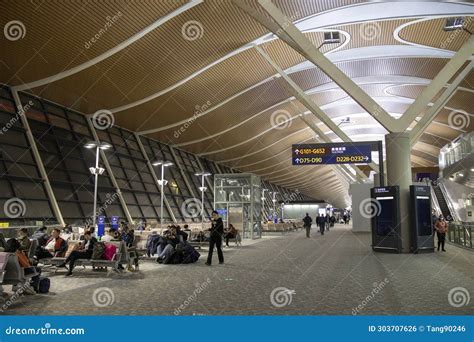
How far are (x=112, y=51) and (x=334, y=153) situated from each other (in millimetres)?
11088

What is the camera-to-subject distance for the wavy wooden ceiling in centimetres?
1669

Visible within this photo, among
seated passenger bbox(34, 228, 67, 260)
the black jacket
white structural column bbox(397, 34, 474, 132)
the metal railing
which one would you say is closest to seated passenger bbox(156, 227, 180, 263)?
the black jacket

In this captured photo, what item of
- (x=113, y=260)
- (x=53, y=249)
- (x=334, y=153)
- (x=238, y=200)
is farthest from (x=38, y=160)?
(x=334, y=153)

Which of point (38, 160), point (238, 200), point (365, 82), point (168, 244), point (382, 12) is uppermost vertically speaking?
point (382, 12)

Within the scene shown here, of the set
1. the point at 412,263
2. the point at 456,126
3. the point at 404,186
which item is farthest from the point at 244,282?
the point at 456,126

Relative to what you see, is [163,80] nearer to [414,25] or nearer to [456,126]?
[414,25]

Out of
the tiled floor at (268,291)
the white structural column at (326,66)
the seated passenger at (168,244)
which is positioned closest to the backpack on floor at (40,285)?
the tiled floor at (268,291)

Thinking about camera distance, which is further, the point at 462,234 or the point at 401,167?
the point at 462,234

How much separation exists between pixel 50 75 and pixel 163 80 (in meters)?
5.41

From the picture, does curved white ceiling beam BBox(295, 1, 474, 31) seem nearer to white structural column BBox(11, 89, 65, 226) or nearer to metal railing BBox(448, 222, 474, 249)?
metal railing BBox(448, 222, 474, 249)

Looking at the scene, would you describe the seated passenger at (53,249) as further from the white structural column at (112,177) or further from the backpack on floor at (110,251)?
the white structural column at (112,177)

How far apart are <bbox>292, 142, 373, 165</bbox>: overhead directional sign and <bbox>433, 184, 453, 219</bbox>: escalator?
76.7ft

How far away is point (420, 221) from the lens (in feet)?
51.4

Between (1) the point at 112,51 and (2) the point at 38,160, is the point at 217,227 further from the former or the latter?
(2) the point at 38,160
